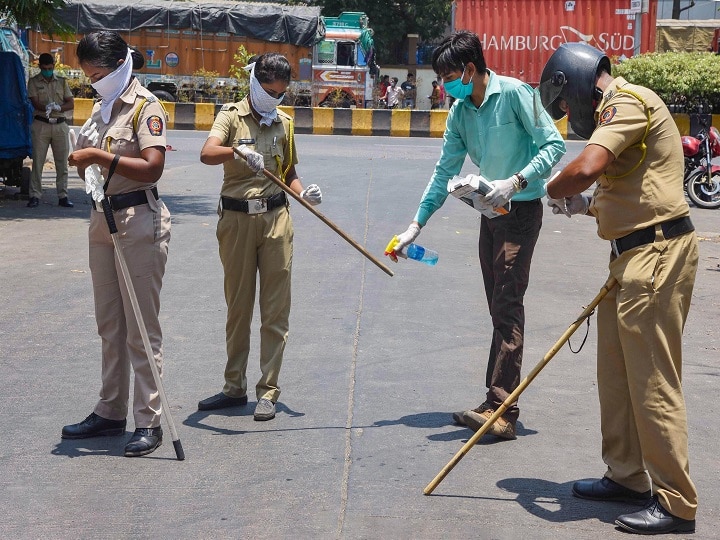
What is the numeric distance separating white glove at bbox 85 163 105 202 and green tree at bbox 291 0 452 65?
4458 centimetres

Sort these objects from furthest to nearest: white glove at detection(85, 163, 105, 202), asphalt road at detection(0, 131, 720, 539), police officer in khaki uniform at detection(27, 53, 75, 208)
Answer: police officer in khaki uniform at detection(27, 53, 75, 208), white glove at detection(85, 163, 105, 202), asphalt road at detection(0, 131, 720, 539)

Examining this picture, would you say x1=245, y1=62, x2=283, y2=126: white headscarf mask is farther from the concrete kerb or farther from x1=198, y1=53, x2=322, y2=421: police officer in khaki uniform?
the concrete kerb

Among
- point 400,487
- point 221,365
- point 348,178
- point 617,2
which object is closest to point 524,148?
point 400,487

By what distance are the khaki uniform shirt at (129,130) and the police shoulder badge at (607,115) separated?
7.02 ft

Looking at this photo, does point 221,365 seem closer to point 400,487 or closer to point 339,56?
point 400,487

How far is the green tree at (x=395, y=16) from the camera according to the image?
48.9 m

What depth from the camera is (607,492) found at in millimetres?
4676

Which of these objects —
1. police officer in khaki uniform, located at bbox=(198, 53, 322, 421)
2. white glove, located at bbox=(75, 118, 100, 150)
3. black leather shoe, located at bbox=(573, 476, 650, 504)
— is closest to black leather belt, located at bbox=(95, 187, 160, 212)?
white glove, located at bbox=(75, 118, 100, 150)

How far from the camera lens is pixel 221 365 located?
6766mm

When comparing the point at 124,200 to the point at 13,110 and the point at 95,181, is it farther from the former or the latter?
the point at 13,110

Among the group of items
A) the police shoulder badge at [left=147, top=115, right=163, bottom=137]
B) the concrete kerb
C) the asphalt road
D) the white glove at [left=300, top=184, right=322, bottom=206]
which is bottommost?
the asphalt road

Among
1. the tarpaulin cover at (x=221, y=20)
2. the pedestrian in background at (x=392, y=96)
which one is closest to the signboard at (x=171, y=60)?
the tarpaulin cover at (x=221, y=20)

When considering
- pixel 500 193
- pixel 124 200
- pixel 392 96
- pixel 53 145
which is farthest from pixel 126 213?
pixel 392 96

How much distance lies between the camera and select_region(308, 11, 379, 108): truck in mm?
33250
